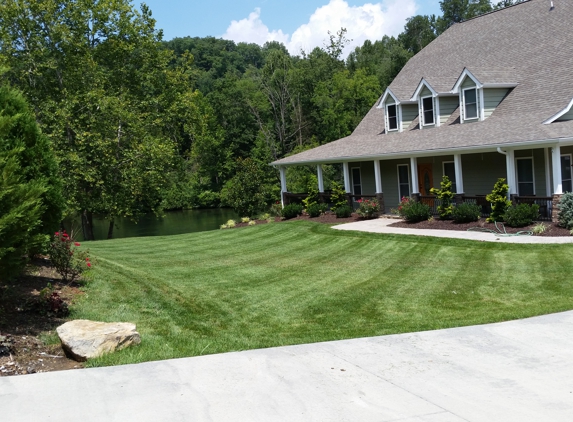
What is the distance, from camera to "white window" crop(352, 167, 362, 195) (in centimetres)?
2876

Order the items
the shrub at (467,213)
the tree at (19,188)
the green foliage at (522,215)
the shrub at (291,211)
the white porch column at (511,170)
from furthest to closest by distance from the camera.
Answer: the shrub at (291,211) → the shrub at (467,213) → the white porch column at (511,170) → the green foliage at (522,215) → the tree at (19,188)

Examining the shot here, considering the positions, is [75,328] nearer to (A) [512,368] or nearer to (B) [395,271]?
(A) [512,368]

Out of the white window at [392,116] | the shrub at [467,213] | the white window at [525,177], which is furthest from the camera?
the white window at [392,116]

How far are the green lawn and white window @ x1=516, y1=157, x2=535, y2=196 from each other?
5.12 metres

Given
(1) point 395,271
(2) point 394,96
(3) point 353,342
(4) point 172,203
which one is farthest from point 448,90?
(4) point 172,203

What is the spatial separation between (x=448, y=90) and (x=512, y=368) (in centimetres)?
1927

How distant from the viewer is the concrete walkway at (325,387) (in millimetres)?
4922

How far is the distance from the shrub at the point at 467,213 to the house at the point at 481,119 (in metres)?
0.90

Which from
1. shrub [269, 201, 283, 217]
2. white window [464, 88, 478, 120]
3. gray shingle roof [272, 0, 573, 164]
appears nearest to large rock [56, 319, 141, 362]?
gray shingle roof [272, 0, 573, 164]

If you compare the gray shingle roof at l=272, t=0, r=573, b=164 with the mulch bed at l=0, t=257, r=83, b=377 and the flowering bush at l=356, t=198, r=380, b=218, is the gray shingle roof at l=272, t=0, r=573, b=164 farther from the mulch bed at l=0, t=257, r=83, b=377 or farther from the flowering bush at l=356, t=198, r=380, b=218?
the mulch bed at l=0, t=257, r=83, b=377

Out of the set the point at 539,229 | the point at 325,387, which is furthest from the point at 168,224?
the point at 325,387

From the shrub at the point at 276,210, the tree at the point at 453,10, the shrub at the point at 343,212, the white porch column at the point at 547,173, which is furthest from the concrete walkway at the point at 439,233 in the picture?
the tree at the point at 453,10

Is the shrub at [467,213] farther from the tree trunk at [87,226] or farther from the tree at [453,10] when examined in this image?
the tree at [453,10]

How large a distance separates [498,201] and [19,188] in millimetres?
15245
